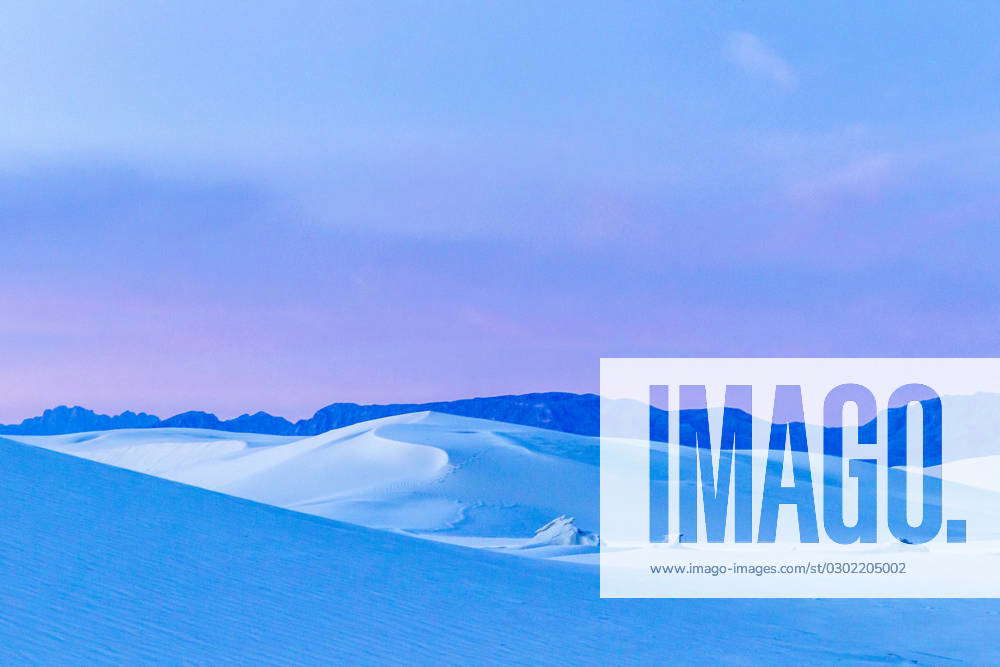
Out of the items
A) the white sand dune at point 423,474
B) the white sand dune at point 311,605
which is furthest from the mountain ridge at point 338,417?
the white sand dune at point 311,605

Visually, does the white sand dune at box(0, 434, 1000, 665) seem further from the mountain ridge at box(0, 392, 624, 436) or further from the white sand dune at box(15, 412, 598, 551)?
the mountain ridge at box(0, 392, 624, 436)

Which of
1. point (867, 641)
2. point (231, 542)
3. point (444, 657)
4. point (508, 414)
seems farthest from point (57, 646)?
point (508, 414)

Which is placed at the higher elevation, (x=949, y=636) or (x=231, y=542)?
(x=231, y=542)

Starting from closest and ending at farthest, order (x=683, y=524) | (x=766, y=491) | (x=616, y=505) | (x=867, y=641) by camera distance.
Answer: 1. (x=867, y=641)
2. (x=683, y=524)
3. (x=616, y=505)
4. (x=766, y=491)

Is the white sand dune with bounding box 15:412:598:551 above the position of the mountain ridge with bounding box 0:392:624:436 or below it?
below

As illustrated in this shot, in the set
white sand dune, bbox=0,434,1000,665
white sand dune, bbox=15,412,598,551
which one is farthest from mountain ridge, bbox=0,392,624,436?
white sand dune, bbox=0,434,1000,665

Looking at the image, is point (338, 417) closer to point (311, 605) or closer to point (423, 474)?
point (423, 474)

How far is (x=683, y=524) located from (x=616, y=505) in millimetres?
3765

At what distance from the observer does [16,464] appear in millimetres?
10984

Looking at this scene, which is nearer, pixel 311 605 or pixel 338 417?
pixel 311 605

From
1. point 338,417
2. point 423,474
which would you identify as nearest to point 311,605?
point 423,474

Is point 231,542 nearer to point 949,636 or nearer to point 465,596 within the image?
point 465,596

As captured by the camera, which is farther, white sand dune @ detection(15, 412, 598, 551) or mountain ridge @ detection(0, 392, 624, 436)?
mountain ridge @ detection(0, 392, 624, 436)

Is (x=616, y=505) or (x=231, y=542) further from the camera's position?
(x=616, y=505)
